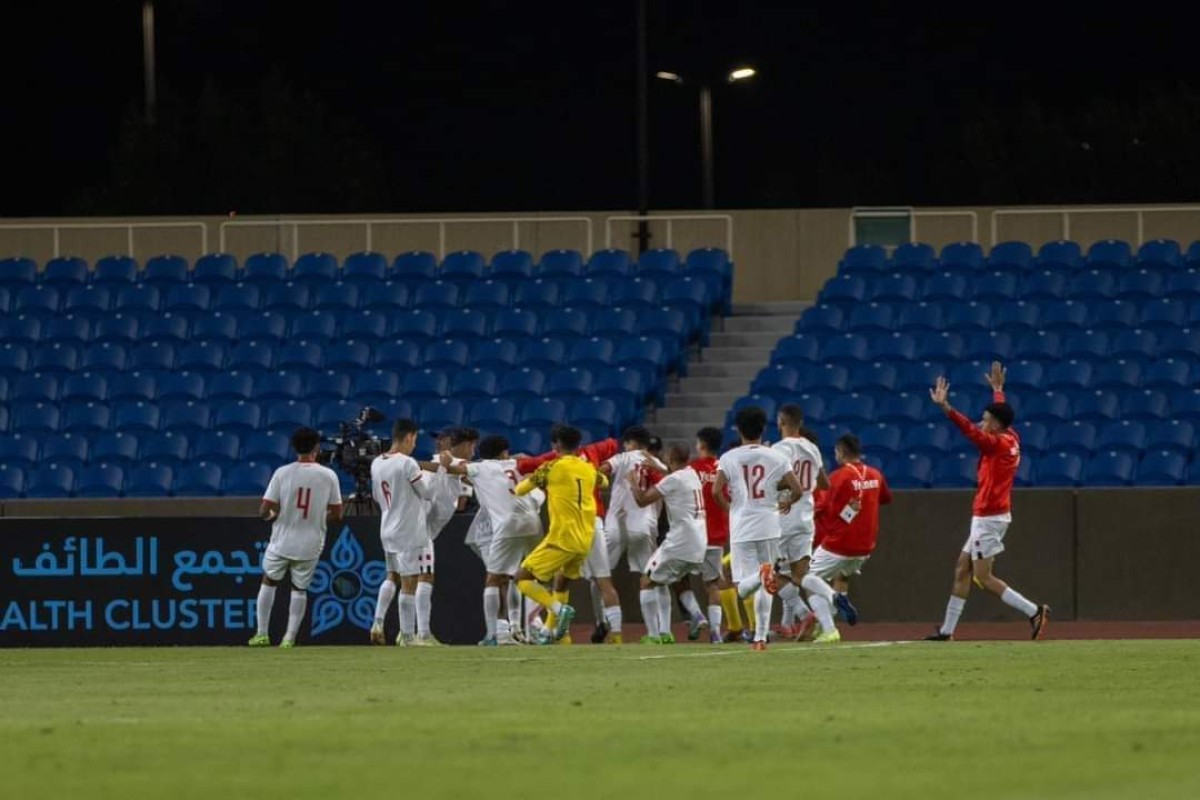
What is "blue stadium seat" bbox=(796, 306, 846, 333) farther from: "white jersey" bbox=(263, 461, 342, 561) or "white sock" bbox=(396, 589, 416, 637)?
"white jersey" bbox=(263, 461, 342, 561)

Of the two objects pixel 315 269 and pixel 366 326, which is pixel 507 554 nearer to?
pixel 366 326

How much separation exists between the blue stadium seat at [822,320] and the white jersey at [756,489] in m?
10.5

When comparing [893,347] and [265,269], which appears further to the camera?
[265,269]

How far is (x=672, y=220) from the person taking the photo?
3303cm

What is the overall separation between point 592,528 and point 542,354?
333 inches

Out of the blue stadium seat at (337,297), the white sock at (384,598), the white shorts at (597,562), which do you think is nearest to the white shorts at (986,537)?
the white shorts at (597,562)

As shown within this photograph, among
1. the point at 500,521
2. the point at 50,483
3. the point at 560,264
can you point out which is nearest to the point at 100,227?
the point at 50,483

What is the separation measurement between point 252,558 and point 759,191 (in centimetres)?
4389

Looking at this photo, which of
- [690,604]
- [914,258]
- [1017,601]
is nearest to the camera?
[1017,601]

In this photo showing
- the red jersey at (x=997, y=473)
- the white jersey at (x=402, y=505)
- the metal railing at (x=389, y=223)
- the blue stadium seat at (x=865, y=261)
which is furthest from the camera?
the metal railing at (x=389, y=223)

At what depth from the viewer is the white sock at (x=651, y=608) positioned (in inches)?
840

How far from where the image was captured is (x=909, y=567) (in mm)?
24375

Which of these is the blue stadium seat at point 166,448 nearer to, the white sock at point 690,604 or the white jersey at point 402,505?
the white jersey at point 402,505

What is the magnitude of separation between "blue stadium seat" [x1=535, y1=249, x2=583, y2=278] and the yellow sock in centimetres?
1047
